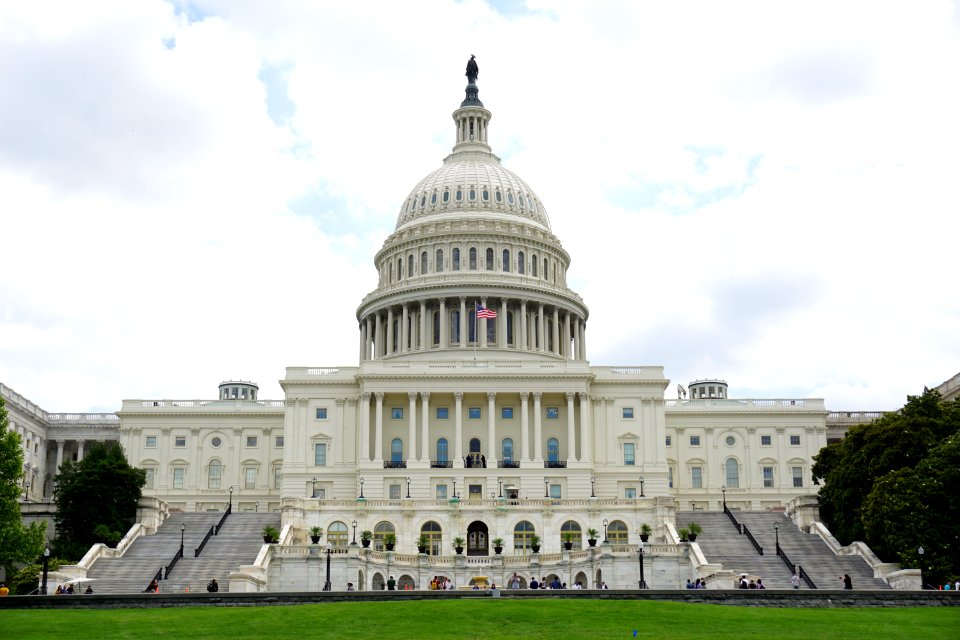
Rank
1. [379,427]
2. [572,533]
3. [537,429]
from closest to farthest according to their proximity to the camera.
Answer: [572,533] < [537,429] < [379,427]

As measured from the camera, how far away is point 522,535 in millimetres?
89500

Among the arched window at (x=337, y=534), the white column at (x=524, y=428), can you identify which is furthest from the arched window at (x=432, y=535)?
the white column at (x=524, y=428)

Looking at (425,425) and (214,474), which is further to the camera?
(214,474)

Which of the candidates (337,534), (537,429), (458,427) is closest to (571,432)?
(537,429)

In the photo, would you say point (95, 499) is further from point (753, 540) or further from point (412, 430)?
point (753, 540)

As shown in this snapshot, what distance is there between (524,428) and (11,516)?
50830 mm

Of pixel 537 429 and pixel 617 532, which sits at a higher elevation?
pixel 537 429

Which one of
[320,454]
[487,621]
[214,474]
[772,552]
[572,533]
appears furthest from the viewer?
[214,474]

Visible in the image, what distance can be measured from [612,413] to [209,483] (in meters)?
40.6

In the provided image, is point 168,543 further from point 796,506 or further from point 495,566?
point 796,506

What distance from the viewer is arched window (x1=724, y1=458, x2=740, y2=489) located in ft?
410

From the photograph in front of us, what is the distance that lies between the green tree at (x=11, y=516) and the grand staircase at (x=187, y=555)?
4.80m

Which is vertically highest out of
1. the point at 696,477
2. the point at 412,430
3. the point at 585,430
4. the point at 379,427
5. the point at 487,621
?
the point at 379,427

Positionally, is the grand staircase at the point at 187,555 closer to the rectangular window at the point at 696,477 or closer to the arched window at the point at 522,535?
the arched window at the point at 522,535
